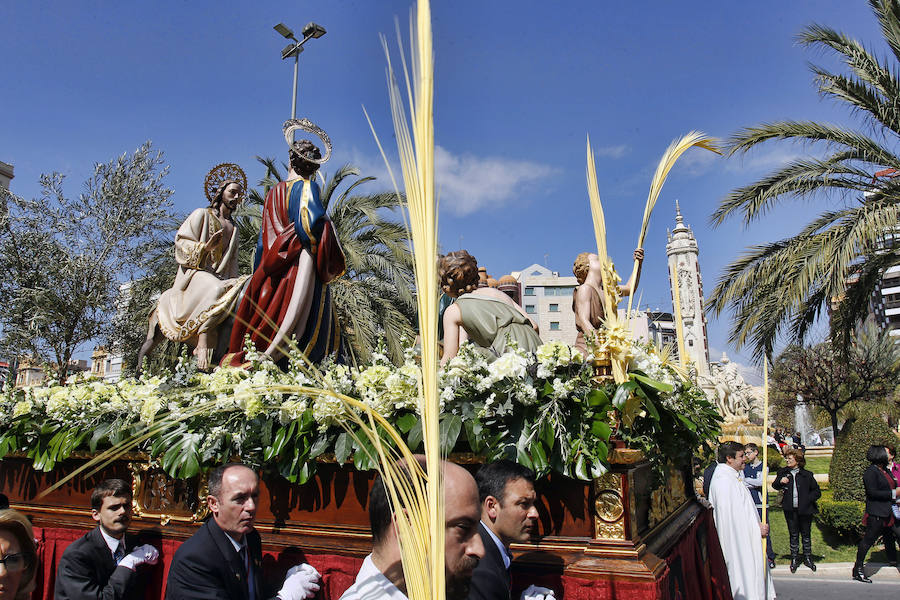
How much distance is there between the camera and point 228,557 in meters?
2.74

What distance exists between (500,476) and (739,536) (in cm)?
357

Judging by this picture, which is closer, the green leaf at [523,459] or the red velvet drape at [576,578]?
the red velvet drape at [576,578]

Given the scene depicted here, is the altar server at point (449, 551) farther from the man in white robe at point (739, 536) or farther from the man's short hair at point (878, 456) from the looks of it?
the man's short hair at point (878, 456)

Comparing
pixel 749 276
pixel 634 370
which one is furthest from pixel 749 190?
pixel 634 370

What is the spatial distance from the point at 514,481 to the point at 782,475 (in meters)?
8.95

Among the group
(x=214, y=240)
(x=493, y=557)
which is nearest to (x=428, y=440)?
(x=493, y=557)

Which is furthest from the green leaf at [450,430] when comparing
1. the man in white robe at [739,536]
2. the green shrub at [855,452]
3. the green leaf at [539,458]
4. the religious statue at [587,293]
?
the green shrub at [855,452]

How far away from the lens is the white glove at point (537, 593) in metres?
2.39

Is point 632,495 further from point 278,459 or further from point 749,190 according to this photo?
point 749,190

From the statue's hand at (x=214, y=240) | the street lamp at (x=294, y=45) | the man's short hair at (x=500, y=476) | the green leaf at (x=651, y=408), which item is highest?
the street lamp at (x=294, y=45)

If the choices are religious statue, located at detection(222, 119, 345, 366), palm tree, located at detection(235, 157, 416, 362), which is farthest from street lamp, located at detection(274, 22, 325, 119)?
religious statue, located at detection(222, 119, 345, 366)

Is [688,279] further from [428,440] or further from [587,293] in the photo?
[428,440]

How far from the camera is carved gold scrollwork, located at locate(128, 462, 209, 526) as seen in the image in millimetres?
3646

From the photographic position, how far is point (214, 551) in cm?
272
